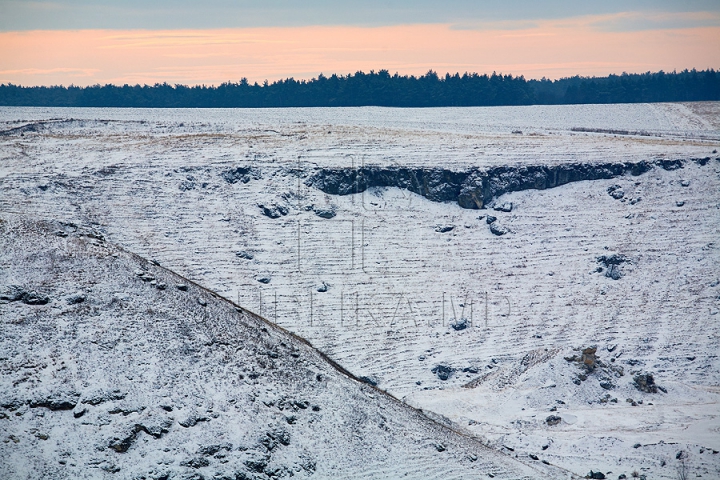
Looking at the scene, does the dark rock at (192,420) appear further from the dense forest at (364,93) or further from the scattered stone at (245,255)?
the dense forest at (364,93)

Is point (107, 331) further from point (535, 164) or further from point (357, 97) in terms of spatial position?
point (357, 97)

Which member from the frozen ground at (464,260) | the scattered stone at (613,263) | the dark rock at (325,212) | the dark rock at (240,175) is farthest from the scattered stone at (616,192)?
the dark rock at (240,175)

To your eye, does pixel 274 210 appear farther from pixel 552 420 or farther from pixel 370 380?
pixel 552 420

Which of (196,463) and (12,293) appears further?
(12,293)

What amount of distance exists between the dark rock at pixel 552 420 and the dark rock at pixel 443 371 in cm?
587

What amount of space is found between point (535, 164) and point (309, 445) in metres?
34.1

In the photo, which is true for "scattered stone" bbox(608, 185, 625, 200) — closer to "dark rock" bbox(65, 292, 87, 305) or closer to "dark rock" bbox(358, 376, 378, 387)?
"dark rock" bbox(358, 376, 378, 387)

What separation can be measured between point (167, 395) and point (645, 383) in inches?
759

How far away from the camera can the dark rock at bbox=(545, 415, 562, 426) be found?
2591cm

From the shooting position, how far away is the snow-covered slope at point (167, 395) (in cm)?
1766

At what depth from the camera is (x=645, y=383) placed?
2872 centimetres

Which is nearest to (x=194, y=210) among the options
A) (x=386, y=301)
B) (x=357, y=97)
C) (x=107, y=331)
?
(x=386, y=301)

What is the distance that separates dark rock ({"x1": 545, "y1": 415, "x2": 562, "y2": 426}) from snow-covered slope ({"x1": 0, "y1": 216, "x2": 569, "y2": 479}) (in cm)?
440

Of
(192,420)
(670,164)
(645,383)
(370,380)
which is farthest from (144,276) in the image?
(670,164)
